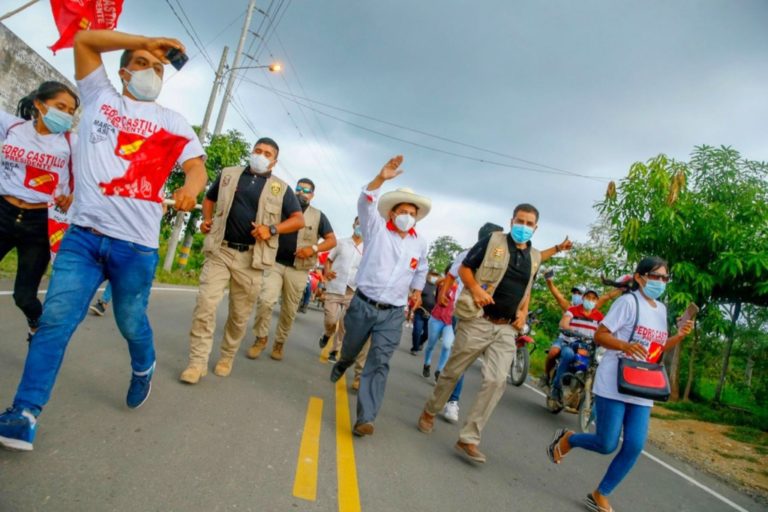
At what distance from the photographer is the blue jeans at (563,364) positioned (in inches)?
294

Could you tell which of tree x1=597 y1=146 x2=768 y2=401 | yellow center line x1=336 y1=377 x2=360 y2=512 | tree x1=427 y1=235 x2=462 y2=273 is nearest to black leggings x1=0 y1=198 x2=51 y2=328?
yellow center line x1=336 y1=377 x2=360 y2=512

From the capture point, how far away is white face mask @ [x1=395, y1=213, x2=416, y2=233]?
461 cm

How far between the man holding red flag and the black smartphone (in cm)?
3

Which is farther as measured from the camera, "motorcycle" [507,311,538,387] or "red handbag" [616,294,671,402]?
"motorcycle" [507,311,538,387]

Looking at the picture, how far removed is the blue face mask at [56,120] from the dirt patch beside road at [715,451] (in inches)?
294

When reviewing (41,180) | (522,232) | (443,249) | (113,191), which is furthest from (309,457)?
(443,249)

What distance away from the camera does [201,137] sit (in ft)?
56.1

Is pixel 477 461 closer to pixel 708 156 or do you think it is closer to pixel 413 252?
pixel 413 252

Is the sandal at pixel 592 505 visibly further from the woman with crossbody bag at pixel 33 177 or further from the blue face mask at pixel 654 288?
the woman with crossbody bag at pixel 33 177

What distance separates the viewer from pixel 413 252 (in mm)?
4785

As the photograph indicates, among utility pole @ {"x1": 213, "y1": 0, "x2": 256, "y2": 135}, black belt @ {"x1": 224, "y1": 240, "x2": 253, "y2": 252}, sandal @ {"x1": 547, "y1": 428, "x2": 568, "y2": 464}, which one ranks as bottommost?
sandal @ {"x1": 547, "y1": 428, "x2": 568, "y2": 464}

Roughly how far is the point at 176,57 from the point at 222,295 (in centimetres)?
242

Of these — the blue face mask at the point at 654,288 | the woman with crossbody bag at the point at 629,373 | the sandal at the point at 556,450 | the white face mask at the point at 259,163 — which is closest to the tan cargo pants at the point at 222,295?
the white face mask at the point at 259,163

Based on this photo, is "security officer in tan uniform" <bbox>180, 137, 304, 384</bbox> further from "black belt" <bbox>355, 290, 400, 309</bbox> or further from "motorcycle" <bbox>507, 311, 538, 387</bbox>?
"motorcycle" <bbox>507, 311, 538, 387</bbox>
